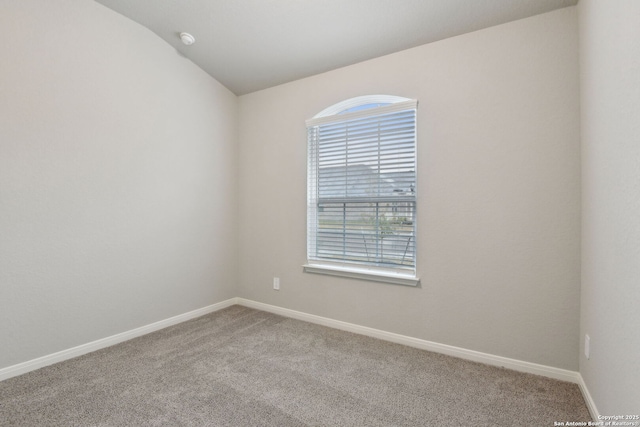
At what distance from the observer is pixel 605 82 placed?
1450mm

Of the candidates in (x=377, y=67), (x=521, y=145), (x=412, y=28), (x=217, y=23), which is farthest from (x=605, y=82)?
(x=217, y=23)

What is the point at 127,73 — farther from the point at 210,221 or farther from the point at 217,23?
the point at 210,221

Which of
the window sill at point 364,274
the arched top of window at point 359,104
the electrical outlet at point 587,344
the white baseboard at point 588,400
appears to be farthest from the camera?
the arched top of window at point 359,104

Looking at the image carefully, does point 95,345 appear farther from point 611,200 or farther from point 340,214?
point 611,200

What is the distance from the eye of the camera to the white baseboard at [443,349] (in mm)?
1955

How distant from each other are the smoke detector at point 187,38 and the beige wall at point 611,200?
9.50ft

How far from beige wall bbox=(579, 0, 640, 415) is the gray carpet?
16.5 inches

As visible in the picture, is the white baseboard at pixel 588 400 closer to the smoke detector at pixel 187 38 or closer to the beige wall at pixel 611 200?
the beige wall at pixel 611 200

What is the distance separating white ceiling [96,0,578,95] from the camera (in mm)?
2082

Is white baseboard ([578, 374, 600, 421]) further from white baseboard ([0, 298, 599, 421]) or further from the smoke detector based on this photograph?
the smoke detector

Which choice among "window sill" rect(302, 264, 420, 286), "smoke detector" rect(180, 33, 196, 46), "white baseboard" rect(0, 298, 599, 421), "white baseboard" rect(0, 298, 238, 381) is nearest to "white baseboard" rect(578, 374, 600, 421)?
"white baseboard" rect(0, 298, 599, 421)

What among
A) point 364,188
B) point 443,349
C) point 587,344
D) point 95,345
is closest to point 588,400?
point 587,344

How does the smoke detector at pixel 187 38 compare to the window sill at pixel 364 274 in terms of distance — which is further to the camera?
the smoke detector at pixel 187 38

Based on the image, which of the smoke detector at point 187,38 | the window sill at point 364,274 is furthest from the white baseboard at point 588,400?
the smoke detector at point 187,38
